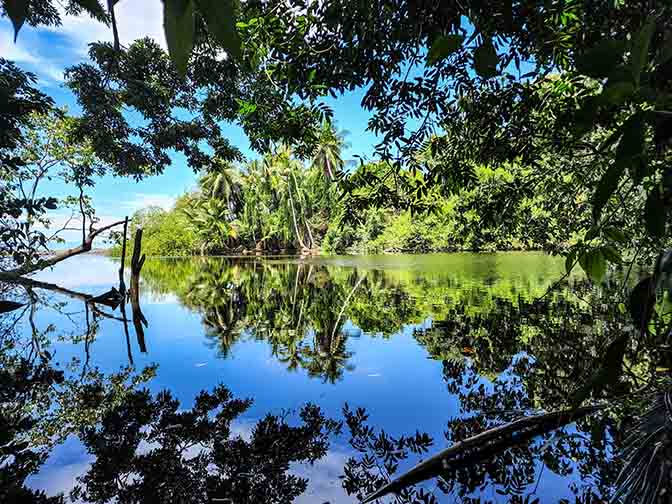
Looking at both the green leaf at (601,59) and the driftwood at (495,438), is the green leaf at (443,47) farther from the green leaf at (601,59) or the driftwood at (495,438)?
the driftwood at (495,438)

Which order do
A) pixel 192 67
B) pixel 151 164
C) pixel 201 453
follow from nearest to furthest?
pixel 201 453 → pixel 192 67 → pixel 151 164

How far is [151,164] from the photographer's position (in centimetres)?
807

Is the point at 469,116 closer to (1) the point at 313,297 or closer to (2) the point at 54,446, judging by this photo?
(2) the point at 54,446

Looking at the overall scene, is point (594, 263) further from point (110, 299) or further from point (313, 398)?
point (110, 299)

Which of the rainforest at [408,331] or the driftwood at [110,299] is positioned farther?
the driftwood at [110,299]

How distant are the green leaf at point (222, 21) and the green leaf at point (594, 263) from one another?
3.13ft

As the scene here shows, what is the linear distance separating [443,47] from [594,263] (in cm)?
70

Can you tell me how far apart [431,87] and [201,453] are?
293 centimetres

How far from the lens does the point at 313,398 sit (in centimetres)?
293

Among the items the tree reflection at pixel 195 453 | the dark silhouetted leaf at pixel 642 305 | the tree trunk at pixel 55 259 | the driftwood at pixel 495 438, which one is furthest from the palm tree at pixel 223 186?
the dark silhouetted leaf at pixel 642 305

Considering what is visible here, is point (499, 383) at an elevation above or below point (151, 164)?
below

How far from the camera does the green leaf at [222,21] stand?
13.7 inches

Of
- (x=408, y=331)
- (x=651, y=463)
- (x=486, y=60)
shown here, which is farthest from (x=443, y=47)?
(x=408, y=331)

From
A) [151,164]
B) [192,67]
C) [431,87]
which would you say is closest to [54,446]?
[431,87]
